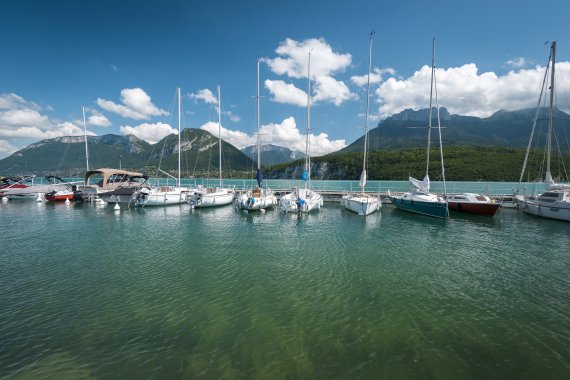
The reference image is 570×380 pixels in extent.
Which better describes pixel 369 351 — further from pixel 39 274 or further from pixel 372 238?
pixel 39 274

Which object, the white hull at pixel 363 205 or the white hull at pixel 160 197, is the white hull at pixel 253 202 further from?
the white hull at pixel 160 197

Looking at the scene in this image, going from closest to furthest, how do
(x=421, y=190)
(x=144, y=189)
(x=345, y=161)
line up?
(x=421, y=190) → (x=144, y=189) → (x=345, y=161)

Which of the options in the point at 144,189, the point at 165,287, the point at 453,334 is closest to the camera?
the point at 453,334

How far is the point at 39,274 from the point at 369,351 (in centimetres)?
1583

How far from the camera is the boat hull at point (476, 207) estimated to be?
2963 centimetres

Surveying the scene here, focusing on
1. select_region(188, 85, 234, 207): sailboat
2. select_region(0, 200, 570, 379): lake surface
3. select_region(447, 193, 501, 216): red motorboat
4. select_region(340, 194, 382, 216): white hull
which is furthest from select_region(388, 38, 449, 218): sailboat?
select_region(188, 85, 234, 207): sailboat

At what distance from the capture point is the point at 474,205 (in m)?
30.6

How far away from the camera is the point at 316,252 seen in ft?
54.5

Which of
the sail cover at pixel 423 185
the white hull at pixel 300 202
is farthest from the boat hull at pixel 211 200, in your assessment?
the sail cover at pixel 423 185

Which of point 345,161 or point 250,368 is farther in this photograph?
point 345,161

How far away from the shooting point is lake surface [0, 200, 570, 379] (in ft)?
21.5

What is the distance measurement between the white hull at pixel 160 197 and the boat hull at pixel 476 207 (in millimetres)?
39916

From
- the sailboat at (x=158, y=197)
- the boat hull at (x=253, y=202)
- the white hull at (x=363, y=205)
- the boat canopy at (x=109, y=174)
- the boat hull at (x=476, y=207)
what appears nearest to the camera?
the boat hull at (x=476, y=207)

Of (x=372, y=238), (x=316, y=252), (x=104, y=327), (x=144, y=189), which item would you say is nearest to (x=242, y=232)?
(x=316, y=252)
